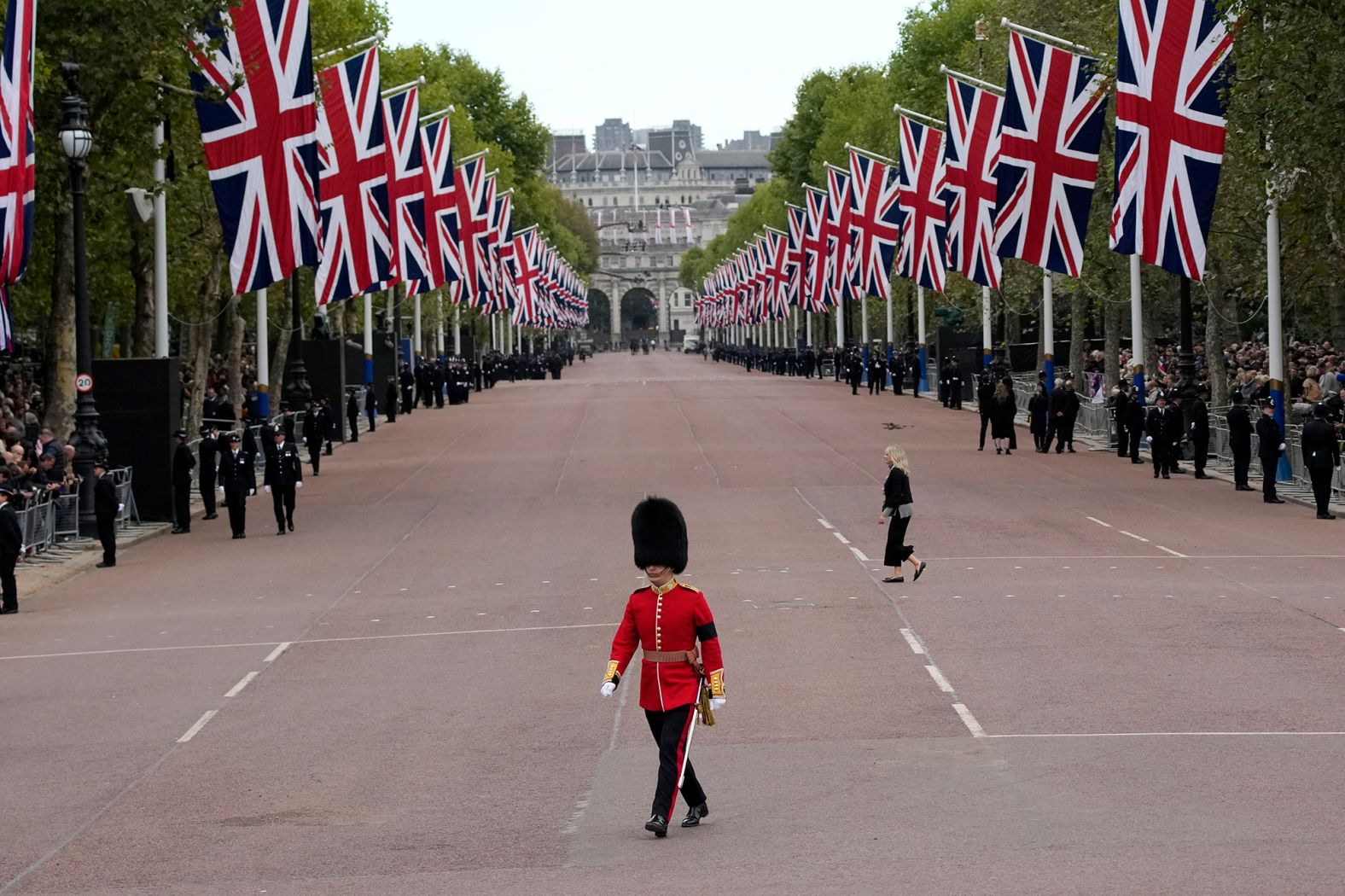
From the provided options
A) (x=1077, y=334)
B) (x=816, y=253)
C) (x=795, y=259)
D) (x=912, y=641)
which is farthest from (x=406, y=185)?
(x=795, y=259)

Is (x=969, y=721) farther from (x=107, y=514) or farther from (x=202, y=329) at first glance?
(x=202, y=329)

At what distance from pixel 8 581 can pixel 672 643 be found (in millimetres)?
12421

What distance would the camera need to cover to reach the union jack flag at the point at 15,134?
923 inches

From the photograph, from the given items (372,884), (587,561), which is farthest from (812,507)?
(372,884)

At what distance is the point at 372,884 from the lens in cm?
907

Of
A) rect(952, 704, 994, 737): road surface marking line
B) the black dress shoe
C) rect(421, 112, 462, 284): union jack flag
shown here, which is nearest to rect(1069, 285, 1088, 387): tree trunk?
rect(421, 112, 462, 284): union jack flag

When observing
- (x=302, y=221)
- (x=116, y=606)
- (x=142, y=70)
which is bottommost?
(x=116, y=606)

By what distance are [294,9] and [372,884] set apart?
24.5m

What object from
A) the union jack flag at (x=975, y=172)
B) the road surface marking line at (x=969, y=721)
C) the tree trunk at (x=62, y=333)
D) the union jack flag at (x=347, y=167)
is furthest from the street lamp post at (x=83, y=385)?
the union jack flag at (x=975, y=172)

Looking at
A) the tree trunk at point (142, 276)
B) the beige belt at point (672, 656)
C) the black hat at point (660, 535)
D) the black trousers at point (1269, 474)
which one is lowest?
the black trousers at point (1269, 474)

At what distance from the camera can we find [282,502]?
28.5m

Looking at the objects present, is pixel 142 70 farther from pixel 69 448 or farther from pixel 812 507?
pixel 812 507

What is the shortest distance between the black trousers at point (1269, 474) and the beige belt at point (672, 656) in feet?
68.1

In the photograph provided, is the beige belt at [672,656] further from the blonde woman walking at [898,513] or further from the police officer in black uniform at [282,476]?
the police officer in black uniform at [282,476]
